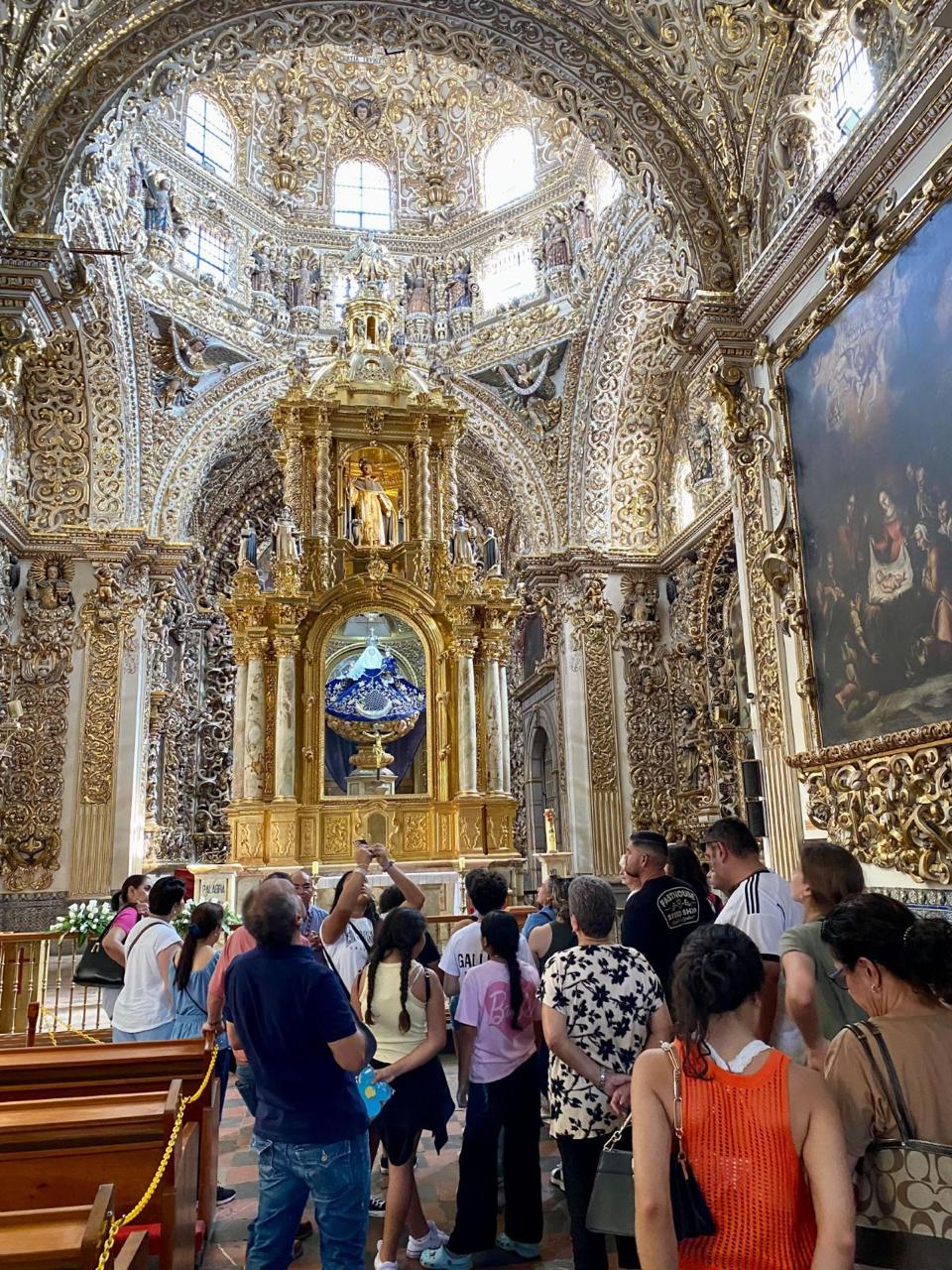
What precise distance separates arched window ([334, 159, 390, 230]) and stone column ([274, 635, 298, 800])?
10.6 meters

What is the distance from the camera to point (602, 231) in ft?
55.3

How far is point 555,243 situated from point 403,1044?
56.7ft

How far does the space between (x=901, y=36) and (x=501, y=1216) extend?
26.3 feet

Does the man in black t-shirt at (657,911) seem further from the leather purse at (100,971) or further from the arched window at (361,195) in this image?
the arched window at (361,195)

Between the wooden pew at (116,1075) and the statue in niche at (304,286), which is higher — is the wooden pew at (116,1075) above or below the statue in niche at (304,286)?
below

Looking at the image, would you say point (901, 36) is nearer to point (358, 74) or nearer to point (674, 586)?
point (674, 586)

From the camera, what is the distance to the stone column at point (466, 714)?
1458 cm

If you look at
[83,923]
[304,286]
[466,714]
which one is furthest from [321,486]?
[83,923]

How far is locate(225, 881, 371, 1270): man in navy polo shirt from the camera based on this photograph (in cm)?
313

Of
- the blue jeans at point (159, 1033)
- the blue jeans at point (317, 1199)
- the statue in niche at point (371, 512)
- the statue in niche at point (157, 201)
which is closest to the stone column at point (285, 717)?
the statue in niche at point (371, 512)

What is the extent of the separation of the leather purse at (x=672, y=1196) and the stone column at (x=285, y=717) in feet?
40.1

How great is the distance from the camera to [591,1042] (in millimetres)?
3320

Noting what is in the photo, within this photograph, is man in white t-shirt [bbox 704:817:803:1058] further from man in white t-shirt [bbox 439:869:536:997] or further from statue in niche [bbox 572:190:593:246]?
statue in niche [bbox 572:190:593:246]

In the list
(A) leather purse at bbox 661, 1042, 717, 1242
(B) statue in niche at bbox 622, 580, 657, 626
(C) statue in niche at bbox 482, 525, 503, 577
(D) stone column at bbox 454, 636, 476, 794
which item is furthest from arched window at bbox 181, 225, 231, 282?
(A) leather purse at bbox 661, 1042, 717, 1242
